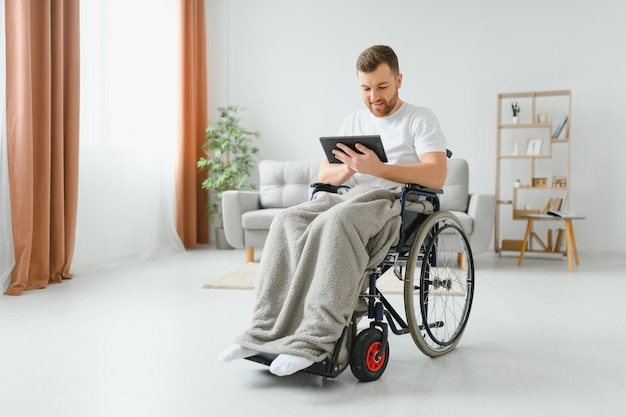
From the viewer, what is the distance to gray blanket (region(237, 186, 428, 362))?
1.50m

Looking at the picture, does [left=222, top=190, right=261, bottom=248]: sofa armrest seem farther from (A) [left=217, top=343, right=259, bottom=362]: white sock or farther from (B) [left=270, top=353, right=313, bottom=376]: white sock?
(B) [left=270, top=353, right=313, bottom=376]: white sock

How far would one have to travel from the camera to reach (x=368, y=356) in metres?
1.60

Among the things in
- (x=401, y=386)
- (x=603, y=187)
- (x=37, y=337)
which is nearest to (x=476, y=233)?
(x=603, y=187)

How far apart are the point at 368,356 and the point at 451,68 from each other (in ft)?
12.7

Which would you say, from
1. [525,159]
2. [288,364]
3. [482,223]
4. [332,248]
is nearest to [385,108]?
[332,248]

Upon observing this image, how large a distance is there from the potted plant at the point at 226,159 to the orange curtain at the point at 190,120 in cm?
11

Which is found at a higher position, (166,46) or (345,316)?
(166,46)

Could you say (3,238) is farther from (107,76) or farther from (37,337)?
(107,76)

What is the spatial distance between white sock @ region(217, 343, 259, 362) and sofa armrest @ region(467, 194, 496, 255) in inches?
99.9

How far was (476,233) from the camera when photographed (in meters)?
3.82

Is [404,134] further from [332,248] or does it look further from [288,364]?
[288,364]

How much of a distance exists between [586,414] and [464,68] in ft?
13.0

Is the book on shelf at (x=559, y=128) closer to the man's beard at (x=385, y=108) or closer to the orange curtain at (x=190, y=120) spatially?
the orange curtain at (x=190, y=120)

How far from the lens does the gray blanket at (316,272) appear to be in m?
1.50
